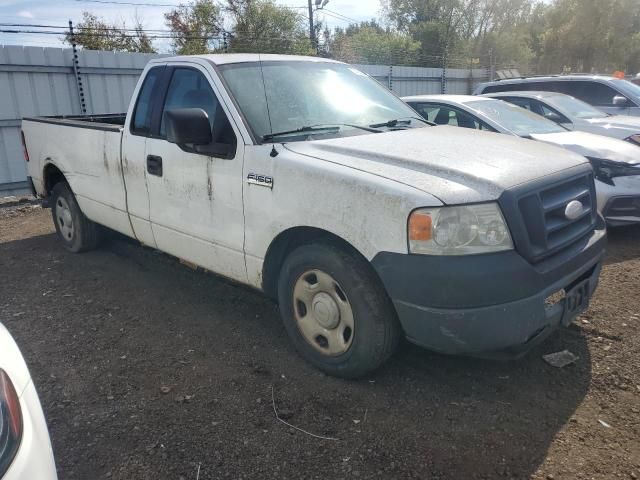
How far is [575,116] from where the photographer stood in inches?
306

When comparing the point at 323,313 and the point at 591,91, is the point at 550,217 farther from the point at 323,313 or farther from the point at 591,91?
the point at 591,91

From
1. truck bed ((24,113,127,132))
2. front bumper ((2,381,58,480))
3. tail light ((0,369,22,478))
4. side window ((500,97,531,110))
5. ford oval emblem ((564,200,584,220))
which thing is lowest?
front bumper ((2,381,58,480))

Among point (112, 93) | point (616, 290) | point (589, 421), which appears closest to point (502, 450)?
point (589, 421)

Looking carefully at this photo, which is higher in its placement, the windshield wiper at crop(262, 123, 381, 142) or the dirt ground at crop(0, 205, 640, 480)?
the windshield wiper at crop(262, 123, 381, 142)

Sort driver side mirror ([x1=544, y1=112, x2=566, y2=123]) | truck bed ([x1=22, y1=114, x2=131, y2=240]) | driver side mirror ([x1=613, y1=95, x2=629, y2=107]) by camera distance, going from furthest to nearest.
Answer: driver side mirror ([x1=613, y1=95, x2=629, y2=107])
driver side mirror ([x1=544, y1=112, x2=566, y2=123])
truck bed ([x1=22, y1=114, x2=131, y2=240])

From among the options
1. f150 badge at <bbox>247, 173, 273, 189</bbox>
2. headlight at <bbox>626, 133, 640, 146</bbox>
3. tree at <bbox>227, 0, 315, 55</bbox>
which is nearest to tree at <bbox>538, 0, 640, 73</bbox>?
tree at <bbox>227, 0, 315, 55</bbox>

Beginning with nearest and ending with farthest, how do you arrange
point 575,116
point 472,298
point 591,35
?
1. point 472,298
2. point 575,116
3. point 591,35

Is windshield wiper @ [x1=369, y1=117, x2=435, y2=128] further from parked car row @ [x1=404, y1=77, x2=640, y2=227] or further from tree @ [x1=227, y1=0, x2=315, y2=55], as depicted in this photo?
tree @ [x1=227, y1=0, x2=315, y2=55]

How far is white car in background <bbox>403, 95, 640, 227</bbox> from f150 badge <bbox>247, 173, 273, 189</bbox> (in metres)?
3.64

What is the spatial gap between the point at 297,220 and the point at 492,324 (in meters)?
1.22

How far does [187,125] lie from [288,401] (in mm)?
1782

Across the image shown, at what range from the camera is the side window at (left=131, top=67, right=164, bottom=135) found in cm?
439

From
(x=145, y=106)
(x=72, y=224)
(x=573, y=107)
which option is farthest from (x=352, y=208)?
(x=573, y=107)

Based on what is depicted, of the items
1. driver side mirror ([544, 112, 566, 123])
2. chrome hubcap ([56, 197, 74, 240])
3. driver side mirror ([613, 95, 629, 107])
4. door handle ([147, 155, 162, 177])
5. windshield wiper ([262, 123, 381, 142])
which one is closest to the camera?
windshield wiper ([262, 123, 381, 142])
